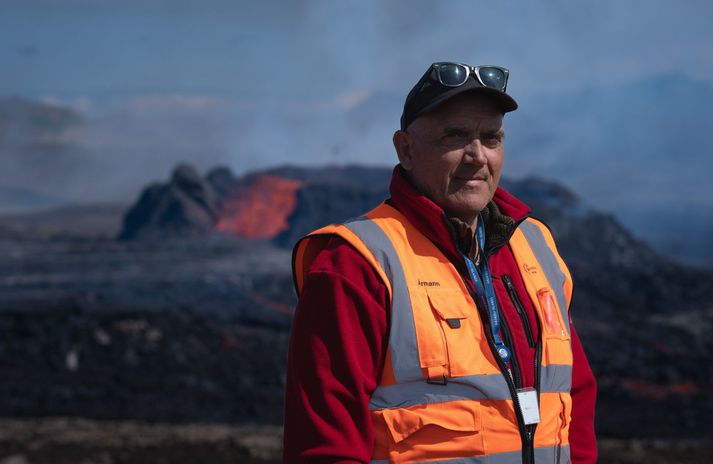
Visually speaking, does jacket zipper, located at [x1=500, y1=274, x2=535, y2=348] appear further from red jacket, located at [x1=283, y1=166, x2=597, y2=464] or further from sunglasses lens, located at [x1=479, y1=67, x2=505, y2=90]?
sunglasses lens, located at [x1=479, y1=67, x2=505, y2=90]

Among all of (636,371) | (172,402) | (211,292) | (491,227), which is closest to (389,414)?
(491,227)

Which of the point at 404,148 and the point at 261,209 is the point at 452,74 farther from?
the point at 261,209

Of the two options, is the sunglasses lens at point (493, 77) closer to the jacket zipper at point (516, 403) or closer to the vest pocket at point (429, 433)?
the jacket zipper at point (516, 403)

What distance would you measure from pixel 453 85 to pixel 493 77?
0.14 metres

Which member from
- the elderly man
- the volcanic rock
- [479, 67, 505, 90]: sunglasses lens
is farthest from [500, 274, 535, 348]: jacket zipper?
the volcanic rock

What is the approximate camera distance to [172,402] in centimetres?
1563

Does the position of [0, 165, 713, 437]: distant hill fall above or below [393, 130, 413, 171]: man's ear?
below

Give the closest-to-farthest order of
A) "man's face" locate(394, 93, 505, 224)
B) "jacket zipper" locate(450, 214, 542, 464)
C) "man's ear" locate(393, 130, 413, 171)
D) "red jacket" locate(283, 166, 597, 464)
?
"red jacket" locate(283, 166, 597, 464) < "jacket zipper" locate(450, 214, 542, 464) < "man's face" locate(394, 93, 505, 224) < "man's ear" locate(393, 130, 413, 171)

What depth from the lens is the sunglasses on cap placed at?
2781 millimetres

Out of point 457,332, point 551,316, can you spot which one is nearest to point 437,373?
point 457,332

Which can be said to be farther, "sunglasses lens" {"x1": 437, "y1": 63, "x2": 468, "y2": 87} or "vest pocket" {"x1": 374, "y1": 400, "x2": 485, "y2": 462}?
"sunglasses lens" {"x1": 437, "y1": 63, "x2": 468, "y2": 87}

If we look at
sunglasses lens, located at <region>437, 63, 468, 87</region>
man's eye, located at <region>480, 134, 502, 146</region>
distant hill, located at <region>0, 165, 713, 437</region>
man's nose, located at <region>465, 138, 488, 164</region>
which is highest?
sunglasses lens, located at <region>437, 63, 468, 87</region>

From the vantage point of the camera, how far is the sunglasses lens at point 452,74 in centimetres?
278

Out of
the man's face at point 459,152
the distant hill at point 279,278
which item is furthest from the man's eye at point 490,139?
the distant hill at point 279,278
